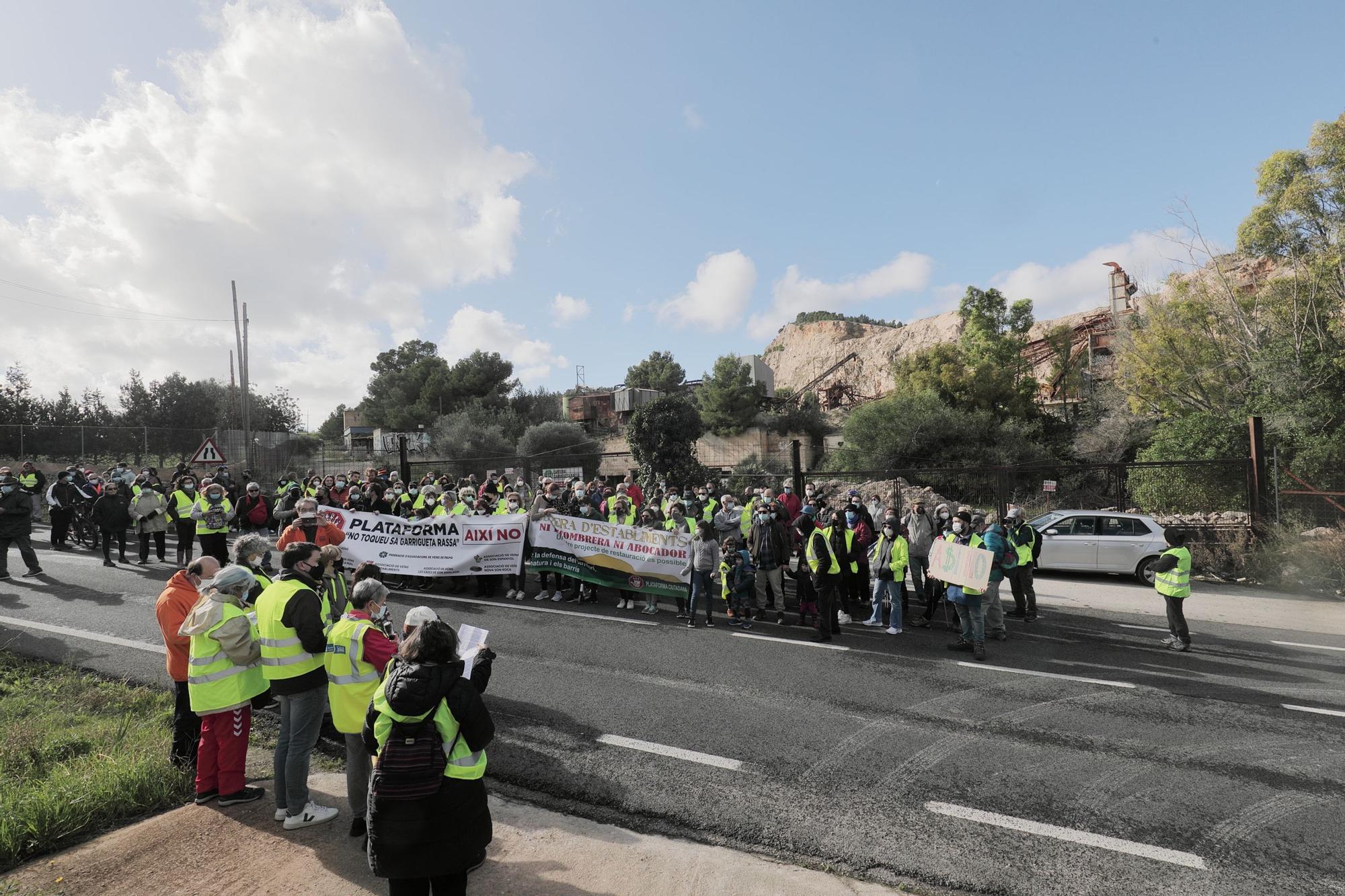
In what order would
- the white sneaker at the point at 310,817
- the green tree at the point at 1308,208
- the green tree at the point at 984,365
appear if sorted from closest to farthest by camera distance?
the white sneaker at the point at 310,817
the green tree at the point at 1308,208
the green tree at the point at 984,365

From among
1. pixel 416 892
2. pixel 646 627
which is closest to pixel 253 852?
pixel 416 892

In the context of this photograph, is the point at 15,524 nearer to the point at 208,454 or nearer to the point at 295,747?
the point at 208,454

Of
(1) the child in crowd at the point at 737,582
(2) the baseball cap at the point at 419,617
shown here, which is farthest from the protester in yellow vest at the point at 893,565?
(2) the baseball cap at the point at 419,617

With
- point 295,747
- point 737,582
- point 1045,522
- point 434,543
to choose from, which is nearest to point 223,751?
point 295,747

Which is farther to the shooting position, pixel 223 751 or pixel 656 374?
pixel 656 374

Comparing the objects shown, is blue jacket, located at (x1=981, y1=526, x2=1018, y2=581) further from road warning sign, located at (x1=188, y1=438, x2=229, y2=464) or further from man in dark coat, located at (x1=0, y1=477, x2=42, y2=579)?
road warning sign, located at (x1=188, y1=438, x2=229, y2=464)

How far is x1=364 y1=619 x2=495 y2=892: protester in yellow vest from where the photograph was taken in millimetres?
2967

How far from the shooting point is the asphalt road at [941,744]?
4.22 m

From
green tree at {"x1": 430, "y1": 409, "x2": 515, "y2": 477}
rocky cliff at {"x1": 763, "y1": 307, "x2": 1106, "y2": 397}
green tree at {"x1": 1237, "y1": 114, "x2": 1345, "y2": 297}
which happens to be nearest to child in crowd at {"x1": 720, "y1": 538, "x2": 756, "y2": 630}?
green tree at {"x1": 1237, "y1": 114, "x2": 1345, "y2": 297}

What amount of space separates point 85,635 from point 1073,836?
35.9ft

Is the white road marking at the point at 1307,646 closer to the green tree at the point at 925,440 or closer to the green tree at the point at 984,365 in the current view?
the green tree at the point at 925,440

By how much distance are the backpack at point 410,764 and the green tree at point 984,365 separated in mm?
33202

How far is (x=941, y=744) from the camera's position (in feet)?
18.8

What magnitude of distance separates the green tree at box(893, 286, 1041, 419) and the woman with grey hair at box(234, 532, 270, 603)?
31.8 m
